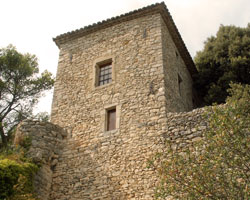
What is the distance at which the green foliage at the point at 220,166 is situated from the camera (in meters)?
7.44

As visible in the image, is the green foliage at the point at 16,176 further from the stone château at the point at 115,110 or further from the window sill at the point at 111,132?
the window sill at the point at 111,132

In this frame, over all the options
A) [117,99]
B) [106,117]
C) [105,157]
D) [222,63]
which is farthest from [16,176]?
[222,63]

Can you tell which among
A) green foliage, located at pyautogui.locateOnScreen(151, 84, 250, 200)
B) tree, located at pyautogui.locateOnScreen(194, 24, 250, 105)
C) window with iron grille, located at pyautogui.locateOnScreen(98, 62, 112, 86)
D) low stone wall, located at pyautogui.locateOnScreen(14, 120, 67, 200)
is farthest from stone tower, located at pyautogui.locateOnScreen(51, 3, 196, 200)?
green foliage, located at pyautogui.locateOnScreen(151, 84, 250, 200)

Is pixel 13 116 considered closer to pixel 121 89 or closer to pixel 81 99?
pixel 81 99

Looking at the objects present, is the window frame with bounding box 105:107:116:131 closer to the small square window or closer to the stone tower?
the stone tower

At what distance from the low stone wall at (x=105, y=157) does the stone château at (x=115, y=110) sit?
0.10ft

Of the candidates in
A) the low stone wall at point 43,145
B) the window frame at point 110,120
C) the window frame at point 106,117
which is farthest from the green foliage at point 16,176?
the window frame at point 110,120

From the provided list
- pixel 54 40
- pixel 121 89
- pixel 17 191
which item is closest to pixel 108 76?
pixel 121 89

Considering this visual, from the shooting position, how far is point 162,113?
440 inches

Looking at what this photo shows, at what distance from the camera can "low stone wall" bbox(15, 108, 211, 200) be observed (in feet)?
34.1

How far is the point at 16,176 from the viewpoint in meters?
9.62

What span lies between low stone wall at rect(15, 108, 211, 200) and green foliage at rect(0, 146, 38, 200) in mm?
455

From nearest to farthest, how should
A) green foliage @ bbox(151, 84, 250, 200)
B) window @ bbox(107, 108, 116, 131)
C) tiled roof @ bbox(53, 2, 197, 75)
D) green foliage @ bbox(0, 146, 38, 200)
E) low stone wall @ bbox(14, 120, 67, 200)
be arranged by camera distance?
green foliage @ bbox(151, 84, 250, 200), green foliage @ bbox(0, 146, 38, 200), low stone wall @ bbox(14, 120, 67, 200), window @ bbox(107, 108, 116, 131), tiled roof @ bbox(53, 2, 197, 75)

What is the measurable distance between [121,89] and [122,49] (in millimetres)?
1930
